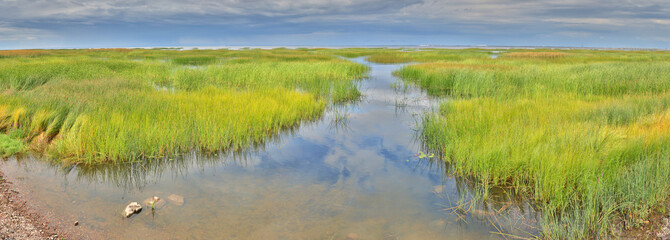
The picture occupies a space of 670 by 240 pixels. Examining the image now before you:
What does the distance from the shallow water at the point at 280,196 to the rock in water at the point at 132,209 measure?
3.1 inches

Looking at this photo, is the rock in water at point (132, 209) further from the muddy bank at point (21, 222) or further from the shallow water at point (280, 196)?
the muddy bank at point (21, 222)

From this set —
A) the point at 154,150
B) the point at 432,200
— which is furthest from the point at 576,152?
the point at 154,150

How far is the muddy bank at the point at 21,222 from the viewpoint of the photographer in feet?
12.2

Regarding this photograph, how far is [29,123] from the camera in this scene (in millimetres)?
7621

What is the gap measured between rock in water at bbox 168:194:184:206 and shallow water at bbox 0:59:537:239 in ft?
0.20

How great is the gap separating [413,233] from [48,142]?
25.4ft

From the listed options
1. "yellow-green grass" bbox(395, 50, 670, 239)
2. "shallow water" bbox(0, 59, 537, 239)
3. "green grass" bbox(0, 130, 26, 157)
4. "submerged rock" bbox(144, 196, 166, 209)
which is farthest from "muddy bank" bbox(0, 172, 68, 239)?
"yellow-green grass" bbox(395, 50, 670, 239)

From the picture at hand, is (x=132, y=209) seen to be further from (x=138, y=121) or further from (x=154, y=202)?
(x=138, y=121)

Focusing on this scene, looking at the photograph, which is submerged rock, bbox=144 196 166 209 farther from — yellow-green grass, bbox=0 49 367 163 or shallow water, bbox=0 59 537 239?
yellow-green grass, bbox=0 49 367 163

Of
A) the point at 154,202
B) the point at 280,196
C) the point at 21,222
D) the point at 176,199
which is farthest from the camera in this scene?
the point at 280,196

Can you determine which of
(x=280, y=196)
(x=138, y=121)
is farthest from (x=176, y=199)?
(x=138, y=121)

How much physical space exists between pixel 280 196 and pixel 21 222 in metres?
3.18

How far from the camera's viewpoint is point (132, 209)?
4.46 m

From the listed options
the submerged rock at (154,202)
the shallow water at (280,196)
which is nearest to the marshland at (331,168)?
the shallow water at (280,196)
